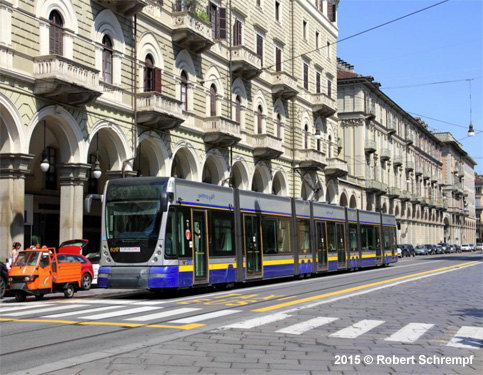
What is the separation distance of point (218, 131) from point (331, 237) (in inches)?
329

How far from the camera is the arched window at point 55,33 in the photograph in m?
24.5

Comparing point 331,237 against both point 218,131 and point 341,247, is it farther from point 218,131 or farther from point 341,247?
point 218,131

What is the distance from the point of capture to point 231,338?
10.5 m

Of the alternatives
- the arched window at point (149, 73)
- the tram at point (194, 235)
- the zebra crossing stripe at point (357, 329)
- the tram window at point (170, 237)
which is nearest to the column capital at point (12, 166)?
the tram at point (194, 235)

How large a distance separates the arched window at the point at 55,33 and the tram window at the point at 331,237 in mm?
13894

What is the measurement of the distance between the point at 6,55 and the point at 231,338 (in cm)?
1551

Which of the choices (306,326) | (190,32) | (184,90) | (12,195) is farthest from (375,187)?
(306,326)

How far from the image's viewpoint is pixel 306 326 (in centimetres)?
1206

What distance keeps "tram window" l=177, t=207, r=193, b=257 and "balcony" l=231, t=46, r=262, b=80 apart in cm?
2049

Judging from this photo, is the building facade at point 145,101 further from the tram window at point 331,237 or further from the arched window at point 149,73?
the tram window at point 331,237

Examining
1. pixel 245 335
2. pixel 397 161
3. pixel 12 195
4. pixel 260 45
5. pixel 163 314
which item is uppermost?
pixel 260 45

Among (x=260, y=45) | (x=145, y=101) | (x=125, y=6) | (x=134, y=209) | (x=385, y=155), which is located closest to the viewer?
(x=134, y=209)

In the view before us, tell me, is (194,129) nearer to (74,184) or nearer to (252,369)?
(74,184)

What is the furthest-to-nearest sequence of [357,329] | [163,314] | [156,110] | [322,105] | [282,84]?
[322,105], [282,84], [156,110], [163,314], [357,329]
